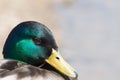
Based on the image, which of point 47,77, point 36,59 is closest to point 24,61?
point 36,59

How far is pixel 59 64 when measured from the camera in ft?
29.2

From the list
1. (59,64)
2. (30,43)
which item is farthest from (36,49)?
(59,64)

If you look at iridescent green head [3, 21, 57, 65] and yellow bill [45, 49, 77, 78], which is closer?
yellow bill [45, 49, 77, 78]

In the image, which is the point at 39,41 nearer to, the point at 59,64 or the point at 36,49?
the point at 36,49

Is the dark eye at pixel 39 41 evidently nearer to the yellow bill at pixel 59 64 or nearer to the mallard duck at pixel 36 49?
the mallard duck at pixel 36 49

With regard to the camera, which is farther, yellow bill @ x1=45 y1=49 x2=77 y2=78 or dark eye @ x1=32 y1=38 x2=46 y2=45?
dark eye @ x1=32 y1=38 x2=46 y2=45

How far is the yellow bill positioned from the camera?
868 centimetres

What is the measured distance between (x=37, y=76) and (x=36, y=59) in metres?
1.36

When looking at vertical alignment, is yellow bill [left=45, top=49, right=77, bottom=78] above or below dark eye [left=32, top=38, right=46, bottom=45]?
below

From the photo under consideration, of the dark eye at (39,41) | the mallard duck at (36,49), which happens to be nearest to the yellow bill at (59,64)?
the mallard duck at (36,49)

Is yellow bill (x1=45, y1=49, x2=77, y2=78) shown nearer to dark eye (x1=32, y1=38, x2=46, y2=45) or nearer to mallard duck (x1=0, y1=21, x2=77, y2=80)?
mallard duck (x1=0, y1=21, x2=77, y2=80)

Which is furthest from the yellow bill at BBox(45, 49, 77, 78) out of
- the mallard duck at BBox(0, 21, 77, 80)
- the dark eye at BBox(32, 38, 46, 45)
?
the dark eye at BBox(32, 38, 46, 45)

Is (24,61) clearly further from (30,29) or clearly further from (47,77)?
(47,77)

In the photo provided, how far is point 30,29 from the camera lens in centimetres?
884
